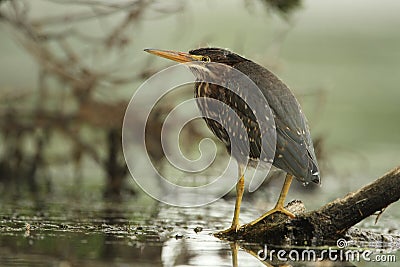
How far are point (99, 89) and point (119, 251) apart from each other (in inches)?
139

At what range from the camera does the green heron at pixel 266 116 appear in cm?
431

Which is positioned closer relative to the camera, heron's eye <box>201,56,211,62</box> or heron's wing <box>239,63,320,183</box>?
heron's wing <box>239,63,320,183</box>

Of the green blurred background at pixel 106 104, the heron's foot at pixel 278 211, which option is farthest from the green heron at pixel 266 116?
the green blurred background at pixel 106 104

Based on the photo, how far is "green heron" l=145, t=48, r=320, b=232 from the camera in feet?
14.1

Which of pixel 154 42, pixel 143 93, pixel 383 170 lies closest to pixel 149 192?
pixel 143 93

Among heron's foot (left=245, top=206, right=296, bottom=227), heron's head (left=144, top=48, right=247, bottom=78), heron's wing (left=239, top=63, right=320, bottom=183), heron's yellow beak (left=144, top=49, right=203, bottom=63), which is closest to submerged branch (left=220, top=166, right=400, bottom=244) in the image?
heron's foot (left=245, top=206, right=296, bottom=227)

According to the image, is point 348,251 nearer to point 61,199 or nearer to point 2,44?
point 61,199

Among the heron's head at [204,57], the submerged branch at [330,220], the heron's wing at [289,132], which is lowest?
the submerged branch at [330,220]

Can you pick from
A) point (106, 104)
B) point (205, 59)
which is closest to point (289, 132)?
point (205, 59)

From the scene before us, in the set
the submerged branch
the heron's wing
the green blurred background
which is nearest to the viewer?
the submerged branch

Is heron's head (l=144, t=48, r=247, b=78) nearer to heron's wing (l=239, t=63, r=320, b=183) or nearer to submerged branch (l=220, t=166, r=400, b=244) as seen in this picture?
heron's wing (l=239, t=63, r=320, b=183)

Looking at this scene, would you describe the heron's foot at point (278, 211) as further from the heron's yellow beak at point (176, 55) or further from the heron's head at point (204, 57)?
the heron's yellow beak at point (176, 55)

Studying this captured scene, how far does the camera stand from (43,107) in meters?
7.47

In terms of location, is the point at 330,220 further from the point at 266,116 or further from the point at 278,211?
the point at 266,116
